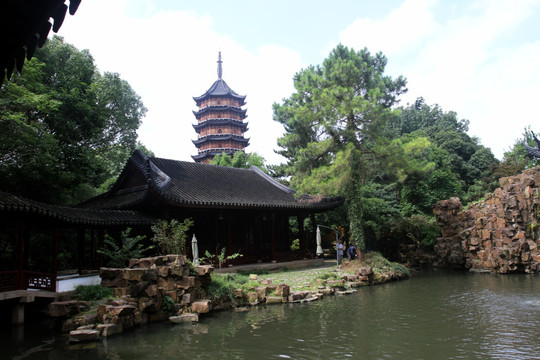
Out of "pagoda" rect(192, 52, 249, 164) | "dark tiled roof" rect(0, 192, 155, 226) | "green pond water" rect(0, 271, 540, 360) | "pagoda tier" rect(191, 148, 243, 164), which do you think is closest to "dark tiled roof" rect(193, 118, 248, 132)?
"pagoda" rect(192, 52, 249, 164)

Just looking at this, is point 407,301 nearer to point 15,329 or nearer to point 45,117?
point 15,329

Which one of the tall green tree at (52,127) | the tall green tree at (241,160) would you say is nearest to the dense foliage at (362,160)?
the tall green tree at (241,160)

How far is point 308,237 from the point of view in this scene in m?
24.6

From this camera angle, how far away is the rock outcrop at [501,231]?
17859 mm

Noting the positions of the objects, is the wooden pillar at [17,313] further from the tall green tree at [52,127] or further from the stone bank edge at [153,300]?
the tall green tree at [52,127]

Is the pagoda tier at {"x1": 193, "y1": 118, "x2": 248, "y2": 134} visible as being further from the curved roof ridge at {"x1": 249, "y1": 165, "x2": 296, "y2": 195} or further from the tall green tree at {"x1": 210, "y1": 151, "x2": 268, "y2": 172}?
the curved roof ridge at {"x1": 249, "y1": 165, "x2": 296, "y2": 195}

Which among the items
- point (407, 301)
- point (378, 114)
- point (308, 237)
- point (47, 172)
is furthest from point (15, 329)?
point (308, 237)

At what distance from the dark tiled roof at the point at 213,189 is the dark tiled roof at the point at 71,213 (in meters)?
1.25

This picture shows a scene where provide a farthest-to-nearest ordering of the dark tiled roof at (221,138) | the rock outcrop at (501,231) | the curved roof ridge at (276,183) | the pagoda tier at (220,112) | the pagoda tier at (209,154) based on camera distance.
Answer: the pagoda tier at (220,112) → the dark tiled roof at (221,138) → the pagoda tier at (209,154) → the curved roof ridge at (276,183) → the rock outcrop at (501,231)

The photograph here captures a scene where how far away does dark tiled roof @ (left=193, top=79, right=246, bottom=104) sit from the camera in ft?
142

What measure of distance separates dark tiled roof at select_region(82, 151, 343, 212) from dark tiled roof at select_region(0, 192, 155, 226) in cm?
125

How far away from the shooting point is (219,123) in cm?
4269

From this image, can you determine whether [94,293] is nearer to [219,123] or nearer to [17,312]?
[17,312]

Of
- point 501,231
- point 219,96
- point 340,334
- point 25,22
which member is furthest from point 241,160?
point 25,22
